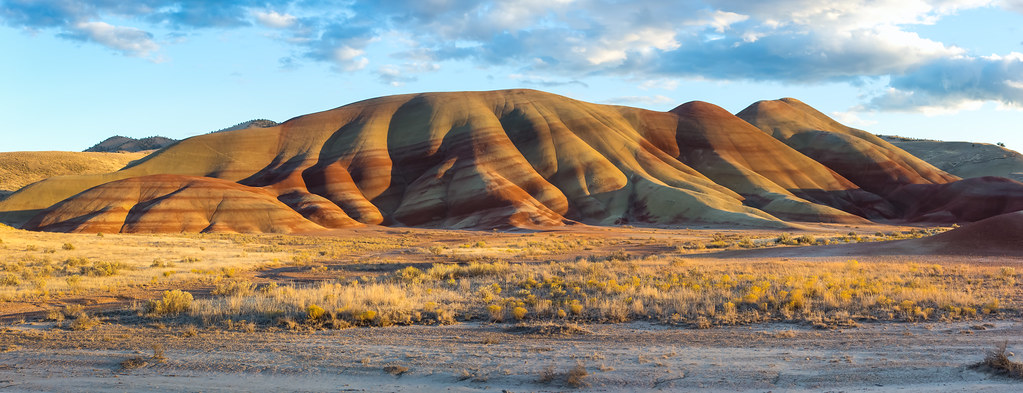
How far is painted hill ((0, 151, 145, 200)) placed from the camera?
116062mm

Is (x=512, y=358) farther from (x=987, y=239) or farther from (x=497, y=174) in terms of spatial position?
(x=497, y=174)

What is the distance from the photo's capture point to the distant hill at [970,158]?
429ft

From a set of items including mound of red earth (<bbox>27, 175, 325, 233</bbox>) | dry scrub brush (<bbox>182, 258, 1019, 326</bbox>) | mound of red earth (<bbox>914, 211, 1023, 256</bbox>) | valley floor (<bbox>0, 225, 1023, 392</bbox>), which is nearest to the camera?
valley floor (<bbox>0, 225, 1023, 392</bbox>)

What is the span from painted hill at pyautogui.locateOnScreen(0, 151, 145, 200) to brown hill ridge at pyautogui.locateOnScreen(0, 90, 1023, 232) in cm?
2289

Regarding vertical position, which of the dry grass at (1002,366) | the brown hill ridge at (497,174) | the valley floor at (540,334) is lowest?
the valley floor at (540,334)

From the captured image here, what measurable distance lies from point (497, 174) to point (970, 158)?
108279 mm

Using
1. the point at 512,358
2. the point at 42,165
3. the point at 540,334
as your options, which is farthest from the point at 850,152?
the point at 42,165

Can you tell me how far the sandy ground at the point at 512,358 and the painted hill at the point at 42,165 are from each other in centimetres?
12250

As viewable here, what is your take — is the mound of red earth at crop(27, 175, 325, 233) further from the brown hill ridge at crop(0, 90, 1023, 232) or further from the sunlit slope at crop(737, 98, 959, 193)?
the sunlit slope at crop(737, 98, 959, 193)

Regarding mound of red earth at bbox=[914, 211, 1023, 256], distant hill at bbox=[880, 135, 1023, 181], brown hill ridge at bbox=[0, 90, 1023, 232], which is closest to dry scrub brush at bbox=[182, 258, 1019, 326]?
mound of red earth at bbox=[914, 211, 1023, 256]

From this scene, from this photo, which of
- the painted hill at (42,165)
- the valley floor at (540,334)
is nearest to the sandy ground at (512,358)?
the valley floor at (540,334)

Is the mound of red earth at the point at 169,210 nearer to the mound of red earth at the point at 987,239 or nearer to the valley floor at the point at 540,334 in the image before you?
the valley floor at the point at 540,334

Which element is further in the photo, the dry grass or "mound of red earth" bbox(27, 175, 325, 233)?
"mound of red earth" bbox(27, 175, 325, 233)

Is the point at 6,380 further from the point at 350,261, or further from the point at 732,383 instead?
the point at 350,261
